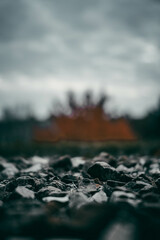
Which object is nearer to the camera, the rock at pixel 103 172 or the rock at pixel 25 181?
the rock at pixel 25 181

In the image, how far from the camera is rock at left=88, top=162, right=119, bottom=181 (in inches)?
141

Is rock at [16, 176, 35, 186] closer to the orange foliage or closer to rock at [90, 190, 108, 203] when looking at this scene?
rock at [90, 190, 108, 203]

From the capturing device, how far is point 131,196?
2.56m

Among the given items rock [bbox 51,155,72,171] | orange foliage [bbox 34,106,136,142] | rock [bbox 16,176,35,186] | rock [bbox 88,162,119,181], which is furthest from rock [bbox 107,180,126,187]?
orange foliage [bbox 34,106,136,142]

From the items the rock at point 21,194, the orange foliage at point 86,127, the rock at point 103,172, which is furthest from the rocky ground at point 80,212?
the orange foliage at point 86,127

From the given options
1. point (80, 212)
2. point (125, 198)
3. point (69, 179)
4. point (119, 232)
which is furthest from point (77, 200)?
point (69, 179)

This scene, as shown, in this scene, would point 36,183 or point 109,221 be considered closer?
point 109,221

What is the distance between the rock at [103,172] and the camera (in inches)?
141

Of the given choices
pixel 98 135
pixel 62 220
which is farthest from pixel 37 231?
pixel 98 135

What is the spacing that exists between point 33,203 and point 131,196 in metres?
0.93

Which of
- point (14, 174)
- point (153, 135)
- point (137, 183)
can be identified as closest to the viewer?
point (137, 183)

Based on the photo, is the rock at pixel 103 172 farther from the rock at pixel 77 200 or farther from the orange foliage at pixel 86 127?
the orange foliage at pixel 86 127

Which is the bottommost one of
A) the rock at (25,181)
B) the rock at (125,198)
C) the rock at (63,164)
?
the rock at (63,164)

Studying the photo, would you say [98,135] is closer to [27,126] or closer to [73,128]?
[73,128]
